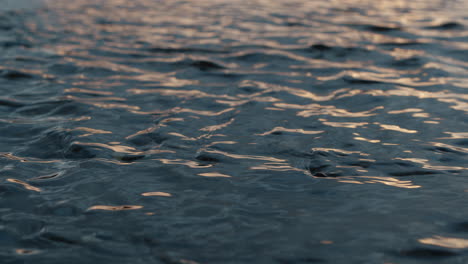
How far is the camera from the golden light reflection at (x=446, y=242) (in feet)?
10.8

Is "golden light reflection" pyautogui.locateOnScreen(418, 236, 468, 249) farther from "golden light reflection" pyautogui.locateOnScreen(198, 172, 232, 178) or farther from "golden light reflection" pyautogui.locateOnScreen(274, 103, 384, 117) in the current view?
"golden light reflection" pyautogui.locateOnScreen(274, 103, 384, 117)

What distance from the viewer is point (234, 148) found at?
16.1 feet

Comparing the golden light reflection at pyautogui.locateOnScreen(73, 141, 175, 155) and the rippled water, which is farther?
the golden light reflection at pyautogui.locateOnScreen(73, 141, 175, 155)

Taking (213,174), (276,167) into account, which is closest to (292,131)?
(276,167)

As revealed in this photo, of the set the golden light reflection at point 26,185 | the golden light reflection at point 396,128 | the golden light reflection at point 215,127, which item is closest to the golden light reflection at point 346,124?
the golden light reflection at point 396,128

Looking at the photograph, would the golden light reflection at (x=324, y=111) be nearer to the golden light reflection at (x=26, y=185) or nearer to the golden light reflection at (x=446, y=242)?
the golden light reflection at (x=446, y=242)

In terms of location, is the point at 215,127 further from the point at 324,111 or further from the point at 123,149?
the point at 324,111

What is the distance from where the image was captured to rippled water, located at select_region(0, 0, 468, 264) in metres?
3.35

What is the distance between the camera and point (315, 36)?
33.3ft

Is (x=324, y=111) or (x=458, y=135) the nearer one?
(x=458, y=135)

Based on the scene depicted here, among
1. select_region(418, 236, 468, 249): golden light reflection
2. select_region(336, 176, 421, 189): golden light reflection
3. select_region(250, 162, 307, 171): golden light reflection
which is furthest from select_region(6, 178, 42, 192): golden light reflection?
select_region(418, 236, 468, 249): golden light reflection

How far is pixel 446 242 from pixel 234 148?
2201 millimetres

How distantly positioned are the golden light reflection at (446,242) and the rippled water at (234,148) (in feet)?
0.04

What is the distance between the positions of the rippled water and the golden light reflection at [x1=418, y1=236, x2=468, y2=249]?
0.01 meters
